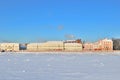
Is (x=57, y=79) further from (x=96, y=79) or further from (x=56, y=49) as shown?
(x=56, y=49)

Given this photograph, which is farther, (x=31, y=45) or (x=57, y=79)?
(x=31, y=45)

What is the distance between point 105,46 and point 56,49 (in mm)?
13662

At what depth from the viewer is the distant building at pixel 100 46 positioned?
78562 mm

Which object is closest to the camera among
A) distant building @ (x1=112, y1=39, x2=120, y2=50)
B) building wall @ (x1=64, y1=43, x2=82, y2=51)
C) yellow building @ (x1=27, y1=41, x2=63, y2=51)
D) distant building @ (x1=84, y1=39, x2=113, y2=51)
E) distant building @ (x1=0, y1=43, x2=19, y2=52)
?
yellow building @ (x1=27, y1=41, x2=63, y2=51)

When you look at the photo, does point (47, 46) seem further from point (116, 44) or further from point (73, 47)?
point (116, 44)

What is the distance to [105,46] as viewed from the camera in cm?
8012

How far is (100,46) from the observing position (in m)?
81.4

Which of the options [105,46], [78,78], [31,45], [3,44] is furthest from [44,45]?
[78,78]

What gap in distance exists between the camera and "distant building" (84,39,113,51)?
78562 mm

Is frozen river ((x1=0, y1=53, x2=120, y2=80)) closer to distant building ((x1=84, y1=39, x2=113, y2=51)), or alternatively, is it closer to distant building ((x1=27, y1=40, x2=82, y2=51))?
distant building ((x1=27, y1=40, x2=82, y2=51))

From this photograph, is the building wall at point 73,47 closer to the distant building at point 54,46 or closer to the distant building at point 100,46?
the distant building at point 54,46

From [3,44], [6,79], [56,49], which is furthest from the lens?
[3,44]

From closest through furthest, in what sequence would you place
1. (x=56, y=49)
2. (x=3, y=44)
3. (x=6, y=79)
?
1. (x=6, y=79)
2. (x=56, y=49)
3. (x=3, y=44)

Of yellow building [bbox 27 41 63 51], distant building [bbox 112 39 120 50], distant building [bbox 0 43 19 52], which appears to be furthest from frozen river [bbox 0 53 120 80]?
distant building [bbox 112 39 120 50]
